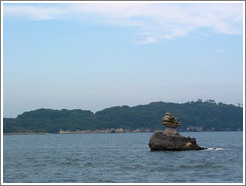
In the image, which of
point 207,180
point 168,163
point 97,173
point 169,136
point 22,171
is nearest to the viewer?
point 207,180

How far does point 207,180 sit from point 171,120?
3391cm

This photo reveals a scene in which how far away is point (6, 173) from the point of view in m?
52.2

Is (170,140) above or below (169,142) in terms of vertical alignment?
above

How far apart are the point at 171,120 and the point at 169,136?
3.39m

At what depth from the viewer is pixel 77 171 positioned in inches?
2094

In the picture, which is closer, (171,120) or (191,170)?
(191,170)

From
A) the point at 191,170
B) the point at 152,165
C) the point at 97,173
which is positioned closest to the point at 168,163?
the point at 152,165

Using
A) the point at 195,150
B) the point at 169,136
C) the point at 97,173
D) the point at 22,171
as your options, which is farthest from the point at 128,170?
the point at 195,150

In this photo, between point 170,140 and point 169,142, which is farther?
point 169,142

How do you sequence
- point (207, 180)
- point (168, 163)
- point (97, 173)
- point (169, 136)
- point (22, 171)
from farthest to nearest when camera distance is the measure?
point (169, 136)
point (168, 163)
point (22, 171)
point (97, 173)
point (207, 180)

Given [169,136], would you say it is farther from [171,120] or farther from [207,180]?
[207,180]

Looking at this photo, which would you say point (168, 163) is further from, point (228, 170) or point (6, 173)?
point (6, 173)

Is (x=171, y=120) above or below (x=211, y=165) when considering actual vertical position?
above

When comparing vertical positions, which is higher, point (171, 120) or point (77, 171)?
point (171, 120)
